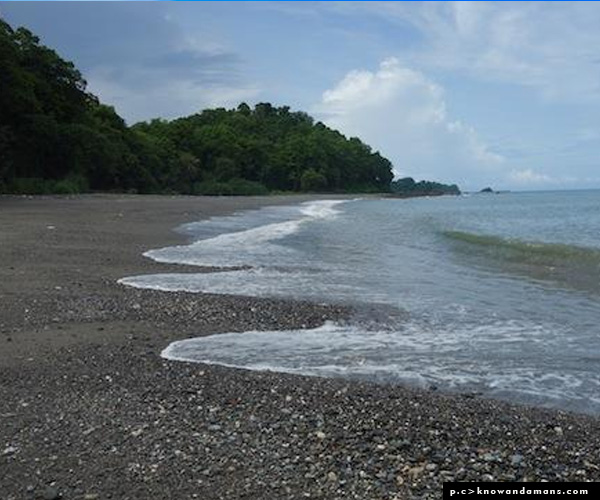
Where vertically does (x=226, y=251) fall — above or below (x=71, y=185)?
below

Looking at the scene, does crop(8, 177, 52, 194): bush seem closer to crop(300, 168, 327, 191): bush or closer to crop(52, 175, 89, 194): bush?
crop(52, 175, 89, 194): bush

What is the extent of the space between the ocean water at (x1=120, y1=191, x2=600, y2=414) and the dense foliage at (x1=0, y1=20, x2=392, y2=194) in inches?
1396

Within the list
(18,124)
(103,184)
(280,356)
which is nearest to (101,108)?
(103,184)

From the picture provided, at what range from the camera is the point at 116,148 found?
6900cm

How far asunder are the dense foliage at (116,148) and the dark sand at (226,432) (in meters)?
44.9

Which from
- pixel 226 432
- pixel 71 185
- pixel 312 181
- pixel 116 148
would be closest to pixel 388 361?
pixel 226 432

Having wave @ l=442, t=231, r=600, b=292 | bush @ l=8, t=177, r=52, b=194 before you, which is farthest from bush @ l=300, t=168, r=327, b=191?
wave @ l=442, t=231, r=600, b=292

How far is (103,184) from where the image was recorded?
225 ft

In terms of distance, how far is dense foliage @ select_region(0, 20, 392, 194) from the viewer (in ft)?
169

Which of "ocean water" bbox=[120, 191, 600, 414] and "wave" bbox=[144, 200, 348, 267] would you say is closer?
"ocean water" bbox=[120, 191, 600, 414]

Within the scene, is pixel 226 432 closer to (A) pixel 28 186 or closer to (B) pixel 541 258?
(B) pixel 541 258

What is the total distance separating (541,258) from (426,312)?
1026 cm

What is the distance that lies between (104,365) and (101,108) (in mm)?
78698

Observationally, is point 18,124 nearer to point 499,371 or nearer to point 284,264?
point 284,264
